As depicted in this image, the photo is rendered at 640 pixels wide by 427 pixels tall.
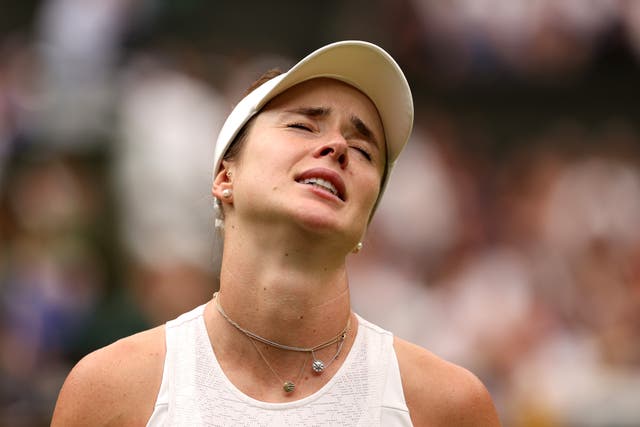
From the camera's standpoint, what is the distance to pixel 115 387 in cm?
299

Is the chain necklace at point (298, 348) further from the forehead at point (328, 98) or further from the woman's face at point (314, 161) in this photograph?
the forehead at point (328, 98)

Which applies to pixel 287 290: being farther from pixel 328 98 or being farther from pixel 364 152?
pixel 328 98

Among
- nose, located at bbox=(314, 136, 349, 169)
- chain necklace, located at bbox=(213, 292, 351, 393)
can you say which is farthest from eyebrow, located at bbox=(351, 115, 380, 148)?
chain necklace, located at bbox=(213, 292, 351, 393)

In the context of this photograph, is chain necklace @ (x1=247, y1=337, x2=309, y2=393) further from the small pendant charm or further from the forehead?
the forehead

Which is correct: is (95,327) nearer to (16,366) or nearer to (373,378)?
(16,366)

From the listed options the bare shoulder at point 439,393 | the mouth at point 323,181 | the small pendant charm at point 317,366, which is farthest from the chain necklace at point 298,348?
the mouth at point 323,181

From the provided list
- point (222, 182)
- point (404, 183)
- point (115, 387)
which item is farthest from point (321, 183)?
point (404, 183)

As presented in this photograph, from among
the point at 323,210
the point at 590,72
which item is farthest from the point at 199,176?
the point at 323,210

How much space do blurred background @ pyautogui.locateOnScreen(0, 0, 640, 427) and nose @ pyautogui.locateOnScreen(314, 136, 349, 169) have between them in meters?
4.00

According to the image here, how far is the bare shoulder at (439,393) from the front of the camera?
3045 millimetres

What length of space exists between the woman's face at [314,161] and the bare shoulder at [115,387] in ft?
1.54

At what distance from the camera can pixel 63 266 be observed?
7832mm

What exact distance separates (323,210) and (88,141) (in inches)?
248

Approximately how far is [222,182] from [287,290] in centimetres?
43
